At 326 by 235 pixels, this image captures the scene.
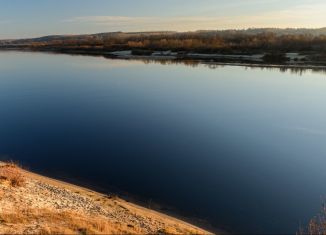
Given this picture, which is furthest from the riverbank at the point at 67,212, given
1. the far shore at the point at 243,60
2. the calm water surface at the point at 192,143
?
the far shore at the point at 243,60

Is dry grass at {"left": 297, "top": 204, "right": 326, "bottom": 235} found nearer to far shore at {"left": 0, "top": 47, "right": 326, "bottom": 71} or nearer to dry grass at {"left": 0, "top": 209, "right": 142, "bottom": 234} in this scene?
dry grass at {"left": 0, "top": 209, "right": 142, "bottom": 234}

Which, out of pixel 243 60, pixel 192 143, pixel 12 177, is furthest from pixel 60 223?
pixel 243 60

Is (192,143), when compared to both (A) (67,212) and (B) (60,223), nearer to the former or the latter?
(A) (67,212)

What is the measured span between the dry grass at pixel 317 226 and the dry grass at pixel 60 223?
4100 mm

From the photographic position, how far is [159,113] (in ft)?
73.8

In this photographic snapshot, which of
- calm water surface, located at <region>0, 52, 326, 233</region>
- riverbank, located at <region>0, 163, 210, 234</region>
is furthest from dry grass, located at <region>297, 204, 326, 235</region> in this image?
riverbank, located at <region>0, 163, 210, 234</region>

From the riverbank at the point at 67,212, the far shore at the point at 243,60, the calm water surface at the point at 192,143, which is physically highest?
the far shore at the point at 243,60

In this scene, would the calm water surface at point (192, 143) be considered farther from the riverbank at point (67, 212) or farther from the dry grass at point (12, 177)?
the dry grass at point (12, 177)

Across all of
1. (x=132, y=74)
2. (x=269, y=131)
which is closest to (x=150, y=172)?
(x=269, y=131)

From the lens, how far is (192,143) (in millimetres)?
16406

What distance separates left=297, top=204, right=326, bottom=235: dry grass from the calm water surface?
0.24m

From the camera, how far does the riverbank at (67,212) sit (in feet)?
26.4

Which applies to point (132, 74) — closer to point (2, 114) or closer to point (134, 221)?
point (2, 114)

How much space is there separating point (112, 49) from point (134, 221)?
79512 mm
